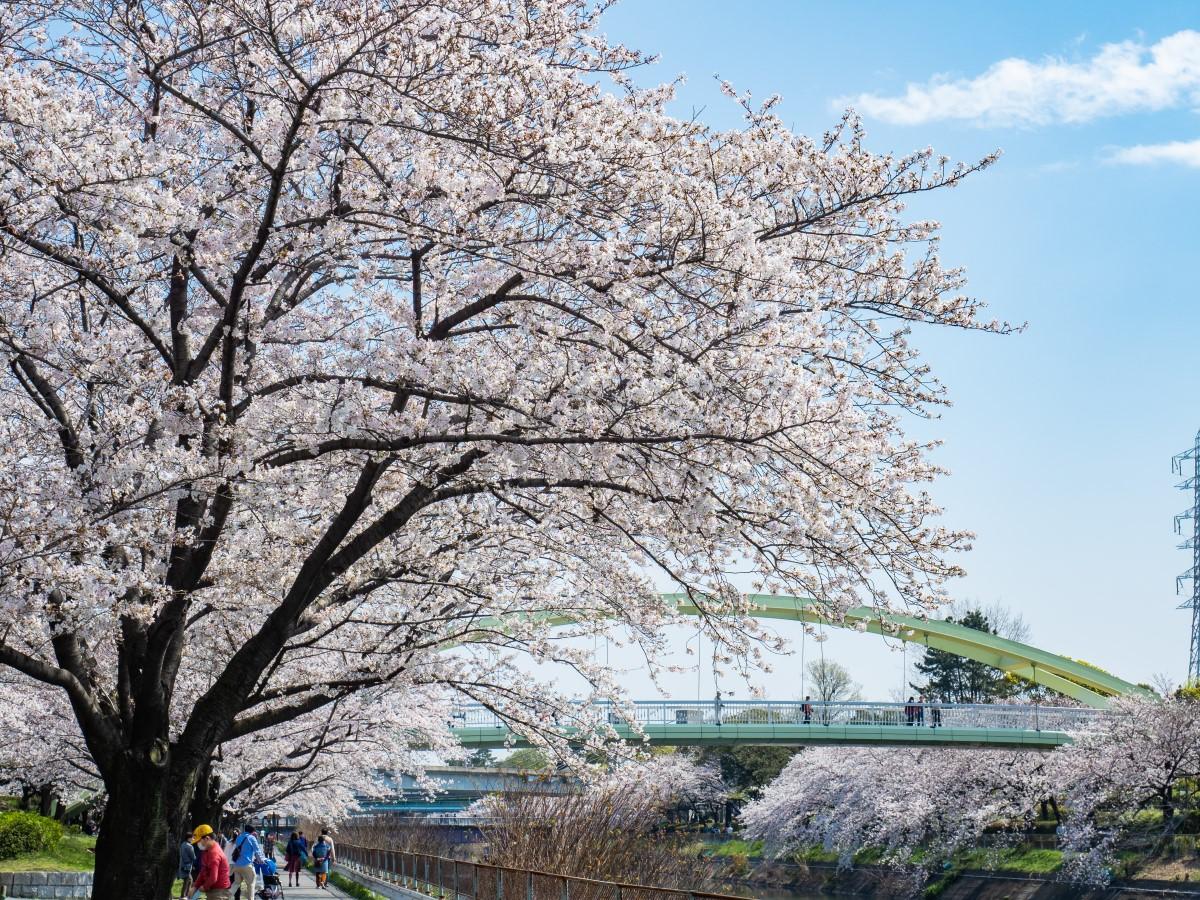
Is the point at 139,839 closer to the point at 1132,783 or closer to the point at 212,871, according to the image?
the point at 212,871

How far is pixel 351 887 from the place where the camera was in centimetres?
2539

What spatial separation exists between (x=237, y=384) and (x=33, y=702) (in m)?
13.8

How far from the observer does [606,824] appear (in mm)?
16828

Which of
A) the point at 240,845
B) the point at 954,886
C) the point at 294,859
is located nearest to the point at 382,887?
the point at 240,845

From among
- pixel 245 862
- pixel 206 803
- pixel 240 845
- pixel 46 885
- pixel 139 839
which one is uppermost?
pixel 139 839

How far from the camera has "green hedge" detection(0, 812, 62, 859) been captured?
20.6 metres

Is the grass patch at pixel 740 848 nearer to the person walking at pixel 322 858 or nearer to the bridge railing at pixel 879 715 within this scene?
the bridge railing at pixel 879 715

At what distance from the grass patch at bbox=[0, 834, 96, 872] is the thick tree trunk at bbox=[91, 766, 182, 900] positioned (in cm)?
1158

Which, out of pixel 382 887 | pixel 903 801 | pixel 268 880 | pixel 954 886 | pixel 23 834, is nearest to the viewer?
pixel 268 880

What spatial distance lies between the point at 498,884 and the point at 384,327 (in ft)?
25.4

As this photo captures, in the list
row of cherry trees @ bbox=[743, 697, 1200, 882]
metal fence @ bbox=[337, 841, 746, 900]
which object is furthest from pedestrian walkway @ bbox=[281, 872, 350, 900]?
row of cherry trees @ bbox=[743, 697, 1200, 882]

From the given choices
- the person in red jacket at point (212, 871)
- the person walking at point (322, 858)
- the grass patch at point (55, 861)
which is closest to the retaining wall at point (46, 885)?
the grass patch at point (55, 861)

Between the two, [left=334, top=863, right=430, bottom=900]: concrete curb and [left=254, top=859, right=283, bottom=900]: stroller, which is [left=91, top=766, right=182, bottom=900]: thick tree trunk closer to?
[left=334, top=863, right=430, bottom=900]: concrete curb

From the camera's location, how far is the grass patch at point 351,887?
2190cm
